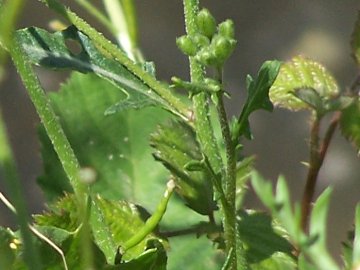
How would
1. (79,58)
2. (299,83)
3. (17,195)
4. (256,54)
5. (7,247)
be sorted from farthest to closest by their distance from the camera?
(256,54) → (299,83) → (79,58) → (7,247) → (17,195)

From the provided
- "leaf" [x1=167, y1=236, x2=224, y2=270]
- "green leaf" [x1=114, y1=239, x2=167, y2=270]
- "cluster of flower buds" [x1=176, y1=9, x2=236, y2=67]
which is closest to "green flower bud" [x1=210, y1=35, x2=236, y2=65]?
"cluster of flower buds" [x1=176, y1=9, x2=236, y2=67]

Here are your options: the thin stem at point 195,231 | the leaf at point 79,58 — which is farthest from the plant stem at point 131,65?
the thin stem at point 195,231

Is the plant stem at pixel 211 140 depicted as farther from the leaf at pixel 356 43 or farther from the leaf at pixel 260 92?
the leaf at pixel 356 43

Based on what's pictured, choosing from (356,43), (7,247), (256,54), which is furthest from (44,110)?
(256,54)

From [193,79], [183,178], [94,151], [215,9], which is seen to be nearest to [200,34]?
[193,79]

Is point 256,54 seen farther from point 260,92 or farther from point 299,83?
point 260,92

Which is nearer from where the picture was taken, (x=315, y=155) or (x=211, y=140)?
(x=211, y=140)
